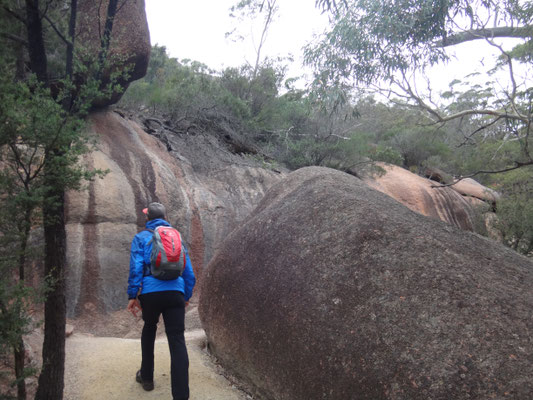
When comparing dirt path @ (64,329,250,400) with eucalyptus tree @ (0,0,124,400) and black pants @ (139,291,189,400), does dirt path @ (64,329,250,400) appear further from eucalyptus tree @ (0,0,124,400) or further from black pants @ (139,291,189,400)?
eucalyptus tree @ (0,0,124,400)

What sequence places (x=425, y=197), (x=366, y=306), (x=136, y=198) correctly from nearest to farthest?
(x=366, y=306)
(x=136, y=198)
(x=425, y=197)

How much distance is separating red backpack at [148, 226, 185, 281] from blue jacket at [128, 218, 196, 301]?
2.7 inches

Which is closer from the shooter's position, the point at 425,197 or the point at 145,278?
the point at 145,278

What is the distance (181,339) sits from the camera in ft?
10.9

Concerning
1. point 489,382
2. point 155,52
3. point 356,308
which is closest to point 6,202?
point 356,308

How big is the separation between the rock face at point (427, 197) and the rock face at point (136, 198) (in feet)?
12.6

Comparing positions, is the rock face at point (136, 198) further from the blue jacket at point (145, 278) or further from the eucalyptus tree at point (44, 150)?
the eucalyptus tree at point (44, 150)

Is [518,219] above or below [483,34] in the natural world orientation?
below

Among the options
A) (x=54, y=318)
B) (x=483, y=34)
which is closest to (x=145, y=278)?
(x=54, y=318)

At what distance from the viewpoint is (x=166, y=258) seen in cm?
326

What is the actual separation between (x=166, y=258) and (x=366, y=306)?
147 cm

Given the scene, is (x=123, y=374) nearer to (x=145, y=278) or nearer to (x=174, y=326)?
(x=174, y=326)

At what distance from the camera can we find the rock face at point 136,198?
5.88 metres

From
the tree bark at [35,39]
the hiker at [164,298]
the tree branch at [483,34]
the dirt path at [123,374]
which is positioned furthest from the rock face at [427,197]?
the tree bark at [35,39]
